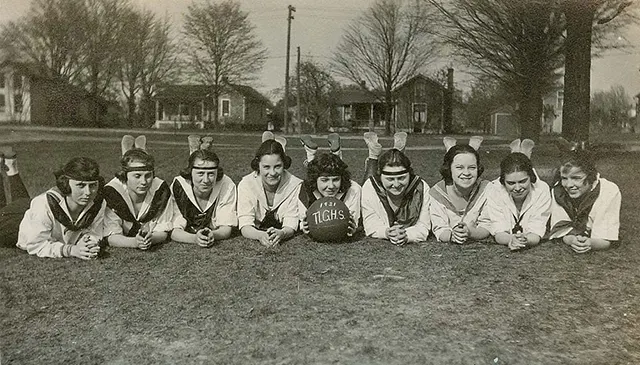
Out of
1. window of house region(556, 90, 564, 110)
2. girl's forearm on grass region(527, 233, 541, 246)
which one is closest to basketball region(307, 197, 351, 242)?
girl's forearm on grass region(527, 233, 541, 246)

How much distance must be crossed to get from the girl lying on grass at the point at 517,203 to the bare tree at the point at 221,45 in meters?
2.52

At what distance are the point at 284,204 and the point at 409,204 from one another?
102 centimetres

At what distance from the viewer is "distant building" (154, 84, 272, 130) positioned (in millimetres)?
5607

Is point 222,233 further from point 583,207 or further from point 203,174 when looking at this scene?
point 583,207

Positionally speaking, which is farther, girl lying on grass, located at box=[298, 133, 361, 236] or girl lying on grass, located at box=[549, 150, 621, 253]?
girl lying on grass, located at box=[298, 133, 361, 236]

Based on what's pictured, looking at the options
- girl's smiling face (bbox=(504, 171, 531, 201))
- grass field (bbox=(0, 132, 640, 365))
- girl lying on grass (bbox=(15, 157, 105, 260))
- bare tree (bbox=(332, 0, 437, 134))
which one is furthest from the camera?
bare tree (bbox=(332, 0, 437, 134))

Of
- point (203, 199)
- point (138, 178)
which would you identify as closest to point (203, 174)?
point (203, 199)

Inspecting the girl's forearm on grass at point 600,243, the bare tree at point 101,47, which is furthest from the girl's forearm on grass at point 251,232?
the girl's forearm on grass at point 600,243

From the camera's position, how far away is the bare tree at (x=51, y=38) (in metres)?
4.62

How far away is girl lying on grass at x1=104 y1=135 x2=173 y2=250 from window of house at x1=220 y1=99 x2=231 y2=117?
6.70ft

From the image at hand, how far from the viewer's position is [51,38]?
507 centimetres

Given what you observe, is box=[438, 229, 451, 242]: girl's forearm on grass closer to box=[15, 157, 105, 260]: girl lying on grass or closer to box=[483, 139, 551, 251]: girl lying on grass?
box=[483, 139, 551, 251]: girl lying on grass

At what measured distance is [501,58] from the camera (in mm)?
5695

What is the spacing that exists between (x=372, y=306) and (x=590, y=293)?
131 cm
